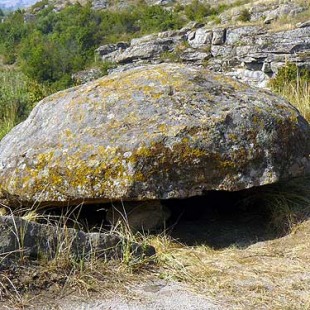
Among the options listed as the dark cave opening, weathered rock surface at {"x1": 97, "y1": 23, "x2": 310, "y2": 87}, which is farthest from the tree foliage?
the dark cave opening

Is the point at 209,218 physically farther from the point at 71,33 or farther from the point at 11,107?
the point at 71,33

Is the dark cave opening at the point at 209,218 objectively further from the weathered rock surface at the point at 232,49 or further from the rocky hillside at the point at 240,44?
the rocky hillside at the point at 240,44

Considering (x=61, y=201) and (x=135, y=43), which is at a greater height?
(x=61, y=201)

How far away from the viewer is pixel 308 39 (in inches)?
1193

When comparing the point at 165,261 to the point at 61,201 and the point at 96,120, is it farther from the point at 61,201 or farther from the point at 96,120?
the point at 96,120

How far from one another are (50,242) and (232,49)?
106 ft

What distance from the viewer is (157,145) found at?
3.70 m

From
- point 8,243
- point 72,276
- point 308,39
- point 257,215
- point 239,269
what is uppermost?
point 8,243

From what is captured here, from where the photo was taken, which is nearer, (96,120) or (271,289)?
(271,289)

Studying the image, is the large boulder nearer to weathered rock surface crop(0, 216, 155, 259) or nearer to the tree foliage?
weathered rock surface crop(0, 216, 155, 259)

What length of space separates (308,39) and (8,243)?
98.1 feet

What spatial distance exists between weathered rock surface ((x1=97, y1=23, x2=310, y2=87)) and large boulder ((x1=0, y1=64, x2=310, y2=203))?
21.2 m

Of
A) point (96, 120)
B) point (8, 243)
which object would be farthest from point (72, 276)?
point (96, 120)

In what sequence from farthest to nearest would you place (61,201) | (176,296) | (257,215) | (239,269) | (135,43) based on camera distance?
(135,43), (257,215), (61,201), (239,269), (176,296)
